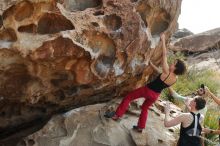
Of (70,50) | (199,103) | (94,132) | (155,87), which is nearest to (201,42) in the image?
(155,87)

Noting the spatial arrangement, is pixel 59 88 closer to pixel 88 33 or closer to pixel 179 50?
pixel 88 33

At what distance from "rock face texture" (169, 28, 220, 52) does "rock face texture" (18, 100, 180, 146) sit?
13.5m

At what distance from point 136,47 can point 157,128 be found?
1.71 metres

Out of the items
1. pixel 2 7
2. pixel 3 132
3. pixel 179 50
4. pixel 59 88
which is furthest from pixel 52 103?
pixel 179 50

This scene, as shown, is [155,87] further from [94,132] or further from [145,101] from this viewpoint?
[94,132]

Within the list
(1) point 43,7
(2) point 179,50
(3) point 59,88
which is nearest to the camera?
(1) point 43,7

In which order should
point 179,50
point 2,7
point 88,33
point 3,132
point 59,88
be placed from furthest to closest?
point 179,50
point 3,132
point 59,88
point 88,33
point 2,7

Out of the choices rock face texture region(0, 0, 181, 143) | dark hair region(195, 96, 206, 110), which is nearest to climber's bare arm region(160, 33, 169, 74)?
rock face texture region(0, 0, 181, 143)

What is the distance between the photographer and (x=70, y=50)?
6473 millimetres

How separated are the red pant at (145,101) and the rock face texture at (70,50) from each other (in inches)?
14.0

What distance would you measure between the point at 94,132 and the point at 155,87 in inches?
49.3

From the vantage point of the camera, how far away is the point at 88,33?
6.57 metres

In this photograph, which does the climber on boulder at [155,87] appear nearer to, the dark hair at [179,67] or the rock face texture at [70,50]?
the dark hair at [179,67]

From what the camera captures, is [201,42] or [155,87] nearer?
[155,87]
